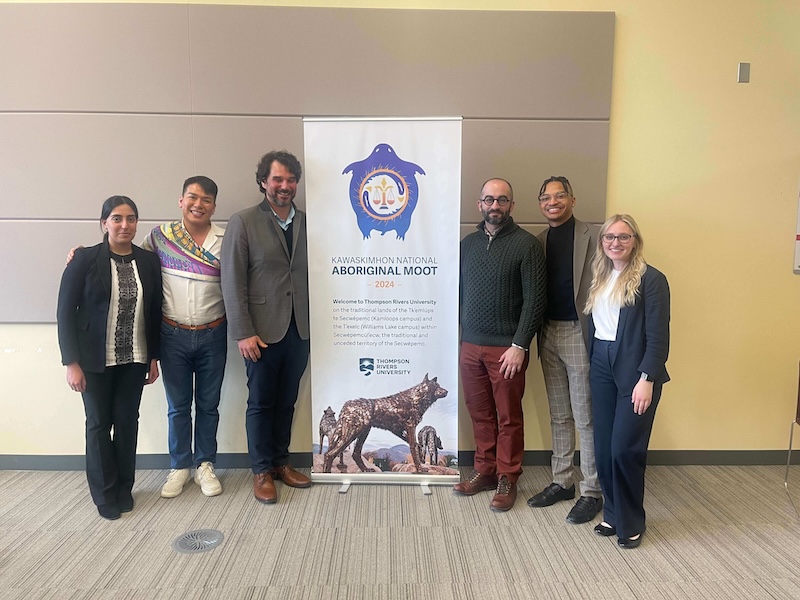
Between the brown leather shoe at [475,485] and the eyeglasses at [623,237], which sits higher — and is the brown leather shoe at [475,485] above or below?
below

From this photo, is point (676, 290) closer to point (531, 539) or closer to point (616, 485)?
point (616, 485)

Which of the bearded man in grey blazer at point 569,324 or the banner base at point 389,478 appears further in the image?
the banner base at point 389,478

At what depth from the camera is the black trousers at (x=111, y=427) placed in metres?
2.58

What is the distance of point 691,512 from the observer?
8.87 feet

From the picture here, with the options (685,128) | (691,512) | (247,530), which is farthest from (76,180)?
(691,512)

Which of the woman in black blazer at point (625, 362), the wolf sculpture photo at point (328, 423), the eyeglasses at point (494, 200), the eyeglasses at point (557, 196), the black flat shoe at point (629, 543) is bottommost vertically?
the black flat shoe at point (629, 543)

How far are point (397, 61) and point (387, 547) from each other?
2562 millimetres

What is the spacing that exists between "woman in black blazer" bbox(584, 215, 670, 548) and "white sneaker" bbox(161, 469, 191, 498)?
7.32 ft

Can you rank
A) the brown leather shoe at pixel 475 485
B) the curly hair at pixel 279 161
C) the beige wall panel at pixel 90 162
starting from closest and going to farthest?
the curly hair at pixel 279 161, the brown leather shoe at pixel 475 485, the beige wall panel at pixel 90 162

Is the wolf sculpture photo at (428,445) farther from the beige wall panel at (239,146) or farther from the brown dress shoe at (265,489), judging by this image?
the beige wall panel at (239,146)

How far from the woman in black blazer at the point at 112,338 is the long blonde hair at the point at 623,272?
2183mm

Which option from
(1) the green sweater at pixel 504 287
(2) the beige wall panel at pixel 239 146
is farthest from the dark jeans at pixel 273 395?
(1) the green sweater at pixel 504 287

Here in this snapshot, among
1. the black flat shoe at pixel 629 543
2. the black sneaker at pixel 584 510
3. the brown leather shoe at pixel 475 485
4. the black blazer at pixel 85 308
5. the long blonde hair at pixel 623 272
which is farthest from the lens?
the brown leather shoe at pixel 475 485

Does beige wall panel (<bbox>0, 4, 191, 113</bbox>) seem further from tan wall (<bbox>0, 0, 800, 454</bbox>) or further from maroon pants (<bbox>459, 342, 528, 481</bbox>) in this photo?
maroon pants (<bbox>459, 342, 528, 481</bbox>)
